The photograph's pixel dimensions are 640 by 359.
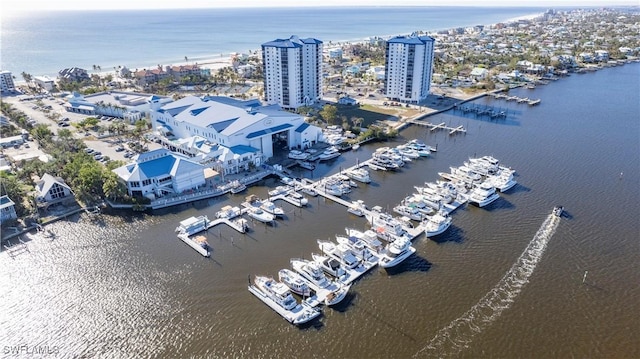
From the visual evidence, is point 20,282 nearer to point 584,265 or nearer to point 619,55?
point 584,265

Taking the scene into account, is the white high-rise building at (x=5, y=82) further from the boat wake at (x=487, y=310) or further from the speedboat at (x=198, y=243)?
the boat wake at (x=487, y=310)

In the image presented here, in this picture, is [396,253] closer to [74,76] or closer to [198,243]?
[198,243]

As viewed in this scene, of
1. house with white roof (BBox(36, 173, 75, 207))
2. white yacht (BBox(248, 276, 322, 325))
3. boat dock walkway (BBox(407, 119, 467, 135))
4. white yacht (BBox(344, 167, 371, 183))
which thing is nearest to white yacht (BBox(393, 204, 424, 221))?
white yacht (BBox(344, 167, 371, 183))

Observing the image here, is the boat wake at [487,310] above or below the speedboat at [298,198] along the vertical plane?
below

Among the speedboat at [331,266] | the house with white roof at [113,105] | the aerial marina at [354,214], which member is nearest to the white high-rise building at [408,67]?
the aerial marina at [354,214]

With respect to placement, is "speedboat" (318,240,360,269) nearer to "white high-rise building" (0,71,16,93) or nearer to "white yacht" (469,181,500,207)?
"white yacht" (469,181,500,207)

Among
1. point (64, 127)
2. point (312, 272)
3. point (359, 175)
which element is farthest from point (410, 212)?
point (64, 127)
